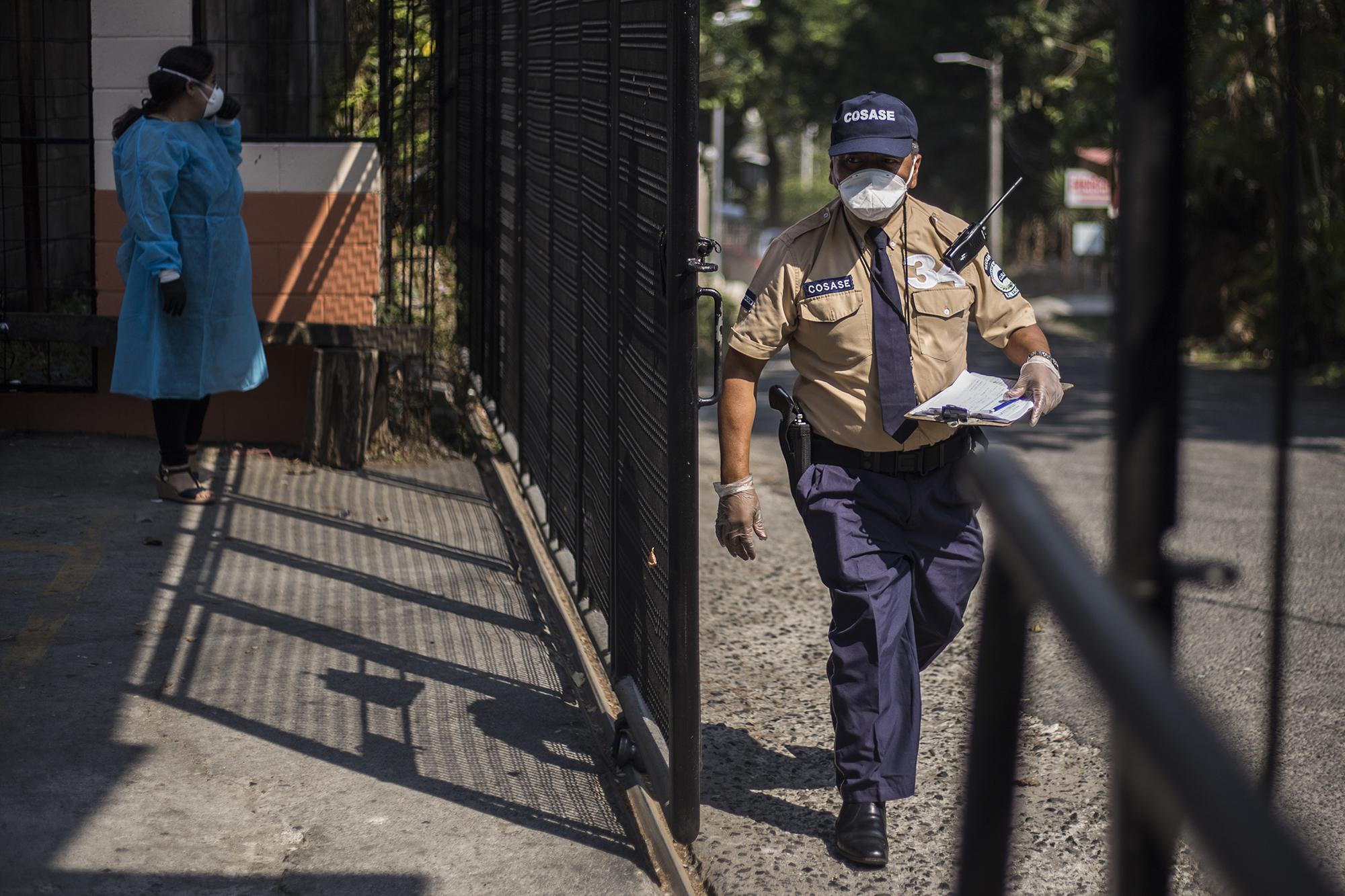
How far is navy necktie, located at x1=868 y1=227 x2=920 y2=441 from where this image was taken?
3.54 metres

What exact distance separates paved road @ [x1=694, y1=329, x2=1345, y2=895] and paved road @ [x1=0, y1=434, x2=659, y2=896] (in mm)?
405

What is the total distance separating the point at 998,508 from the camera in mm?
1209

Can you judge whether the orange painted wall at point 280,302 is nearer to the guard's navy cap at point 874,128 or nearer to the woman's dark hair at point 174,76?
the woman's dark hair at point 174,76

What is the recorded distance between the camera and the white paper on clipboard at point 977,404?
10.8ft

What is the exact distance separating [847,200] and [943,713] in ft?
6.02

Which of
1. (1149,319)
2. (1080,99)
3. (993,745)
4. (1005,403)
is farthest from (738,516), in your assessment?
(1080,99)

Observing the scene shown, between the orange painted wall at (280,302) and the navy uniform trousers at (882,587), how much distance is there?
16.3 ft

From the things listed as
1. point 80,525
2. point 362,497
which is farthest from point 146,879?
point 362,497

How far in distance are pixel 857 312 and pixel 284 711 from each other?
210cm

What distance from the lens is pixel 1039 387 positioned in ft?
11.2

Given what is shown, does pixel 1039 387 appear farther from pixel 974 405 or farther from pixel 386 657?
pixel 386 657

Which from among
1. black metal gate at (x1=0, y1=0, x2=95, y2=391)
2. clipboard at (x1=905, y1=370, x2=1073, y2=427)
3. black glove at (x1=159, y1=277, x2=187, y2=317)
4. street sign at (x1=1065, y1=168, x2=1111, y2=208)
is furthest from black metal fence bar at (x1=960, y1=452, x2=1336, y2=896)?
street sign at (x1=1065, y1=168, x2=1111, y2=208)

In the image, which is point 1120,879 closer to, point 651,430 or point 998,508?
point 998,508

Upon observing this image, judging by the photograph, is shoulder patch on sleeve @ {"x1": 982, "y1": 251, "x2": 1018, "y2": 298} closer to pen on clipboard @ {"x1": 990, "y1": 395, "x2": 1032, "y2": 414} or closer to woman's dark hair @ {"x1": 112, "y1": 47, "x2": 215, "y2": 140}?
pen on clipboard @ {"x1": 990, "y1": 395, "x2": 1032, "y2": 414}
